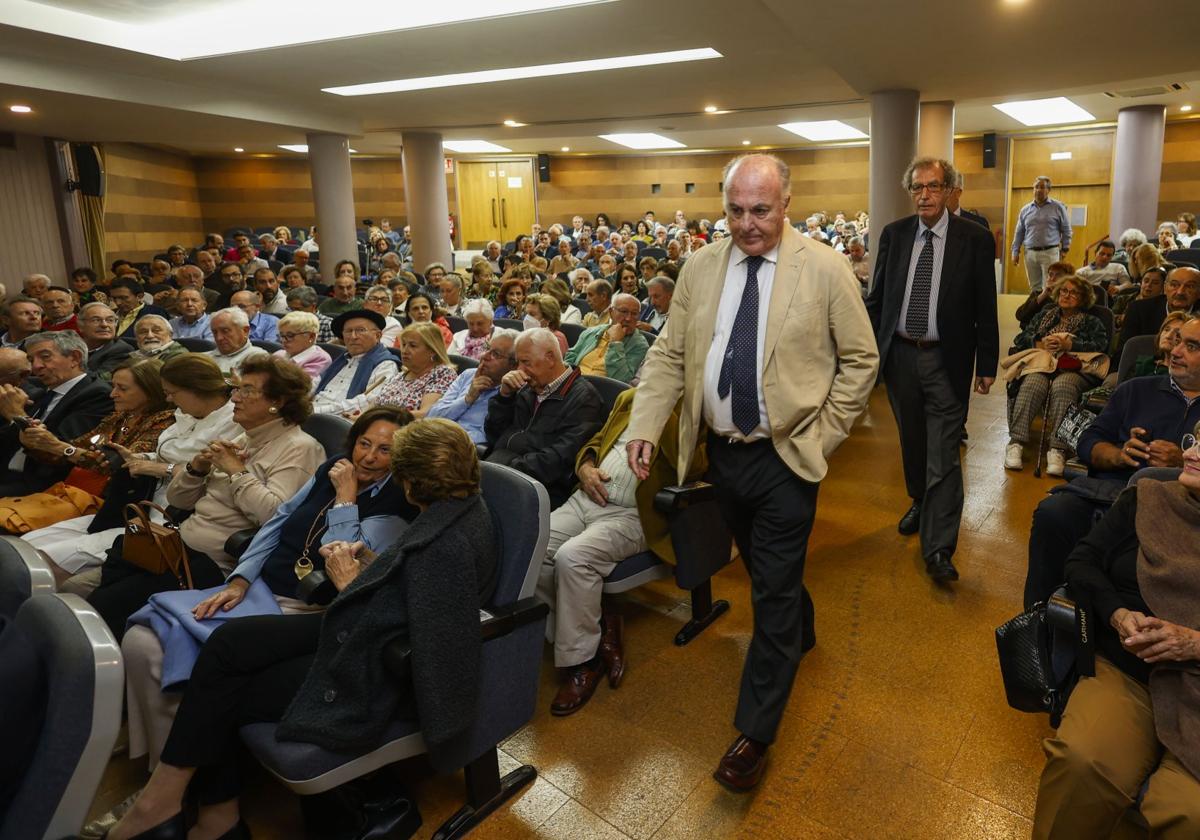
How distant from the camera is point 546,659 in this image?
2826 mm

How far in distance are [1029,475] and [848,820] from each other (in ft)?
10.6

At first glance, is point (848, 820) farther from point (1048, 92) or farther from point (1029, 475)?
point (1048, 92)

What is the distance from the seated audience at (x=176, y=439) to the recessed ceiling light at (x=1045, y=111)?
38.4 ft

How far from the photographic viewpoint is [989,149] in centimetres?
1380

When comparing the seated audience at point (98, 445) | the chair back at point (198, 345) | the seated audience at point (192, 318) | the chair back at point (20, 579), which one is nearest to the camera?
the chair back at point (20, 579)

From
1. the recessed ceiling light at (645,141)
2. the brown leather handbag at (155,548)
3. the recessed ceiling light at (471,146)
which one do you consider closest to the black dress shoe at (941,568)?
the brown leather handbag at (155,548)

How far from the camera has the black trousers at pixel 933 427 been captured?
3.19 meters

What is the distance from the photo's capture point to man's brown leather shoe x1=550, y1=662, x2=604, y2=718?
249cm

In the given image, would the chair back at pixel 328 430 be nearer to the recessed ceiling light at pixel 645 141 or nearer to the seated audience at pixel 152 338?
the seated audience at pixel 152 338

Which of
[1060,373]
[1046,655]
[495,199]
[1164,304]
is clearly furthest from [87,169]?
[1046,655]

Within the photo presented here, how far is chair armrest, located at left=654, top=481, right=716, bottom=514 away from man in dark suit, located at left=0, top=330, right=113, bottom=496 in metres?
2.46

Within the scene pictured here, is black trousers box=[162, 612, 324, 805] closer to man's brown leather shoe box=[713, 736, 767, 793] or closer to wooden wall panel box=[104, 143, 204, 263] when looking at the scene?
man's brown leather shoe box=[713, 736, 767, 793]

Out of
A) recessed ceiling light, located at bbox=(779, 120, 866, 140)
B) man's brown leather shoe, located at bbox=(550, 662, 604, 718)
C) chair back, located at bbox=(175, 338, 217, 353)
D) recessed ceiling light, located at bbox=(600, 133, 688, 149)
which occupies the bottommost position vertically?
man's brown leather shoe, located at bbox=(550, 662, 604, 718)

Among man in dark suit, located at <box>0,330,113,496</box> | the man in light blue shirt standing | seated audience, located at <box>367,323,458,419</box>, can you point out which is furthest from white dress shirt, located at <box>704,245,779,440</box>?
the man in light blue shirt standing
